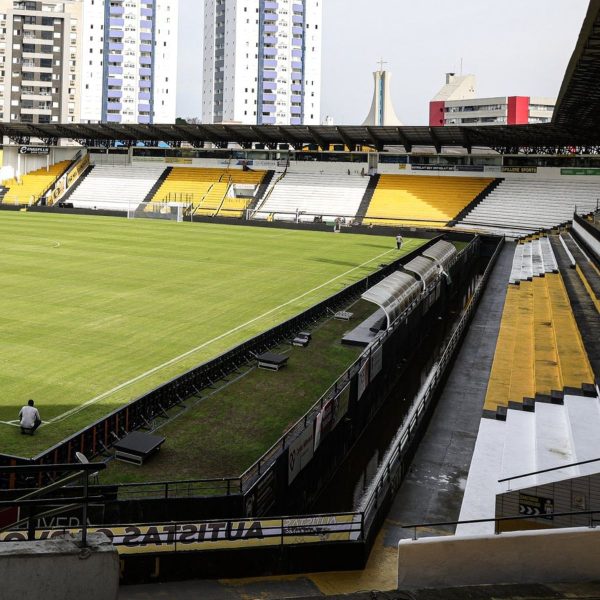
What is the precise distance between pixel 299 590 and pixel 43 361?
13479 millimetres

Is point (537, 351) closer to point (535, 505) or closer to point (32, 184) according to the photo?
point (535, 505)

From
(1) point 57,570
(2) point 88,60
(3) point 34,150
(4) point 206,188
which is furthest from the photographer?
(2) point 88,60

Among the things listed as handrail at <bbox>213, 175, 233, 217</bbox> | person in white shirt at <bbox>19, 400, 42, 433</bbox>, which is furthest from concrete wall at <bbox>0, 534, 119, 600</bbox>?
handrail at <bbox>213, 175, 233, 217</bbox>

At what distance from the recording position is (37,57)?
139 m

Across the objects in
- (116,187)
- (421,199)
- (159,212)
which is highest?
(116,187)

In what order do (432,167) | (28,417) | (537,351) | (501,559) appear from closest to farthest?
(501,559), (28,417), (537,351), (432,167)

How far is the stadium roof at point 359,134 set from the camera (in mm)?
58906

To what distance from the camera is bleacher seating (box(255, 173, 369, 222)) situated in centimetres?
7894

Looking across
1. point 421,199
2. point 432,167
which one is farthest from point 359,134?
point 421,199

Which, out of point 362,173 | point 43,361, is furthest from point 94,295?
point 362,173

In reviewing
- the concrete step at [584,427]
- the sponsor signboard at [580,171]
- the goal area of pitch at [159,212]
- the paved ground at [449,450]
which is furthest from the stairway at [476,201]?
the concrete step at [584,427]

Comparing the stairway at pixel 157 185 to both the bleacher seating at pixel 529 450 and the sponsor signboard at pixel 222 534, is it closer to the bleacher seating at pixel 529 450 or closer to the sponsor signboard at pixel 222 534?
the bleacher seating at pixel 529 450

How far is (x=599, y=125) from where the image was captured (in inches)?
2030

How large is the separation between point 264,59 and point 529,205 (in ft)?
363
